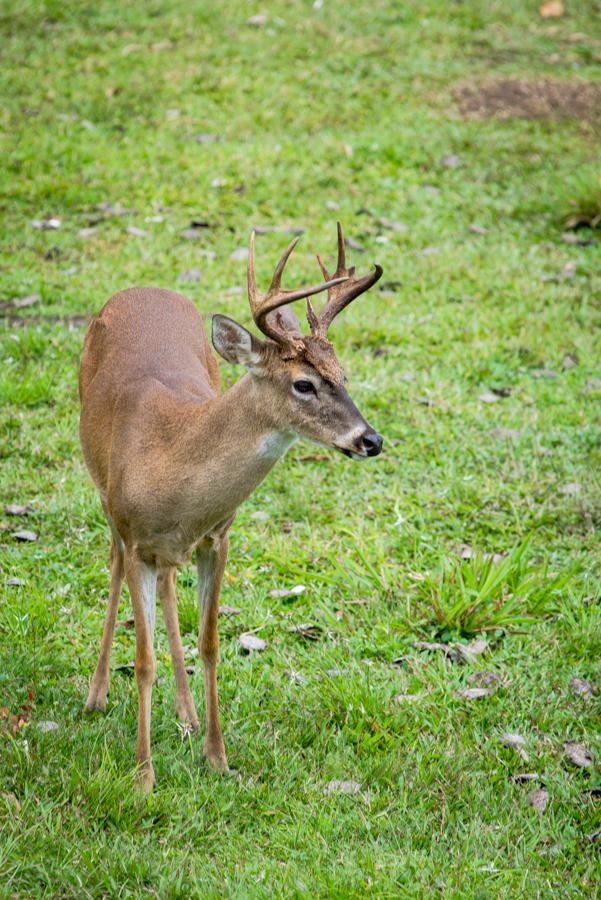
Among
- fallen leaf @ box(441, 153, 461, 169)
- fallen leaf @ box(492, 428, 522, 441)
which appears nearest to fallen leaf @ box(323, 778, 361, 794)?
fallen leaf @ box(492, 428, 522, 441)

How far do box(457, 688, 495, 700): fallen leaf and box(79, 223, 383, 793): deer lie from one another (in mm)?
985

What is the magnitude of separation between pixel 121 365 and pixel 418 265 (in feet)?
13.7

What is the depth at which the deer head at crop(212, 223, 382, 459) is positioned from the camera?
3.42m

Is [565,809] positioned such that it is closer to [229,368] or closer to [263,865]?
[263,865]

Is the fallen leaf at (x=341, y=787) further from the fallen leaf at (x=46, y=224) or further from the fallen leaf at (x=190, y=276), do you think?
the fallen leaf at (x=46, y=224)

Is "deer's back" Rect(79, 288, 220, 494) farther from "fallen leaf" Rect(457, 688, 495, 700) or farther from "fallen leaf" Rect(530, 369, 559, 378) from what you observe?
"fallen leaf" Rect(530, 369, 559, 378)

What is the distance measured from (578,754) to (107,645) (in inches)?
68.5

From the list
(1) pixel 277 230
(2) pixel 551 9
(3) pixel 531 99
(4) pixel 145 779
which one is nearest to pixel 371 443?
(4) pixel 145 779

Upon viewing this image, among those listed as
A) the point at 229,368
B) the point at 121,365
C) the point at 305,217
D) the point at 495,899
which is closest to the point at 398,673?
the point at 495,899

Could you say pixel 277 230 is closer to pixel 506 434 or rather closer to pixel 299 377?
pixel 506 434

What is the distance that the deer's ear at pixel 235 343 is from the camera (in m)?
3.46

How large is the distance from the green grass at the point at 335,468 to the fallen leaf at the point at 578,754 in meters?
0.03

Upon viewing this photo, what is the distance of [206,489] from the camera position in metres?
3.55

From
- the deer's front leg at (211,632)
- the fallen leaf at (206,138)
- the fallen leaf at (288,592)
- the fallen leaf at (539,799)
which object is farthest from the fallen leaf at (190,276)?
the fallen leaf at (539,799)
